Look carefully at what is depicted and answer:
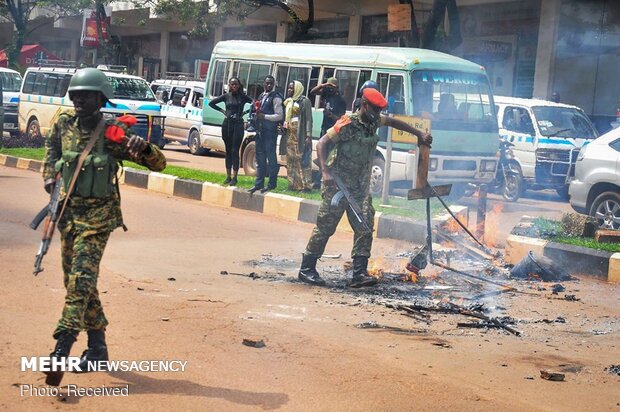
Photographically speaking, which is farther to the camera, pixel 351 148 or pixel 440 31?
pixel 440 31

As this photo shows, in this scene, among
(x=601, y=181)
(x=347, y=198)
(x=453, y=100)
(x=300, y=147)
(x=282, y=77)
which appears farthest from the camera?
(x=282, y=77)

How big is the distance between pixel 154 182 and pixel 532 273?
8065mm

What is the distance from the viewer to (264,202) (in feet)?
43.5

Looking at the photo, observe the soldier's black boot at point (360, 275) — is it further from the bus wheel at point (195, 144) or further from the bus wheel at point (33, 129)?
the bus wheel at point (195, 144)

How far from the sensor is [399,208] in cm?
1241

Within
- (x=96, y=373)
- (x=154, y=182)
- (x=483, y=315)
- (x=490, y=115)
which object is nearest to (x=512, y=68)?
(x=490, y=115)

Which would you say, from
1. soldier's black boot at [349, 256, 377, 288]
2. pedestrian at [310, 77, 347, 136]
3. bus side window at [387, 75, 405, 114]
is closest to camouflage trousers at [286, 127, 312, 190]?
pedestrian at [310, 77, 347, 136]

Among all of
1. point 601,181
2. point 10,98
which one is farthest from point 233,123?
point 10,98

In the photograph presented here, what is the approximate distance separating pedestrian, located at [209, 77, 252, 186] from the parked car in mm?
4932

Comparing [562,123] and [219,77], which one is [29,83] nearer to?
[219,77]

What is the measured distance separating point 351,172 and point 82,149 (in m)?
3.36

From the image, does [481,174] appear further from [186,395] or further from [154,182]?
[186,395]

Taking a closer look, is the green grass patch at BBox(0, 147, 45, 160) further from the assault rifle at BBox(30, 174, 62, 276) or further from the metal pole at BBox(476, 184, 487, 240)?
the assault rifle at BBox(30, 174, 62, 276)

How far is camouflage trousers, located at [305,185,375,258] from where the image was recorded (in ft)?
25.9
